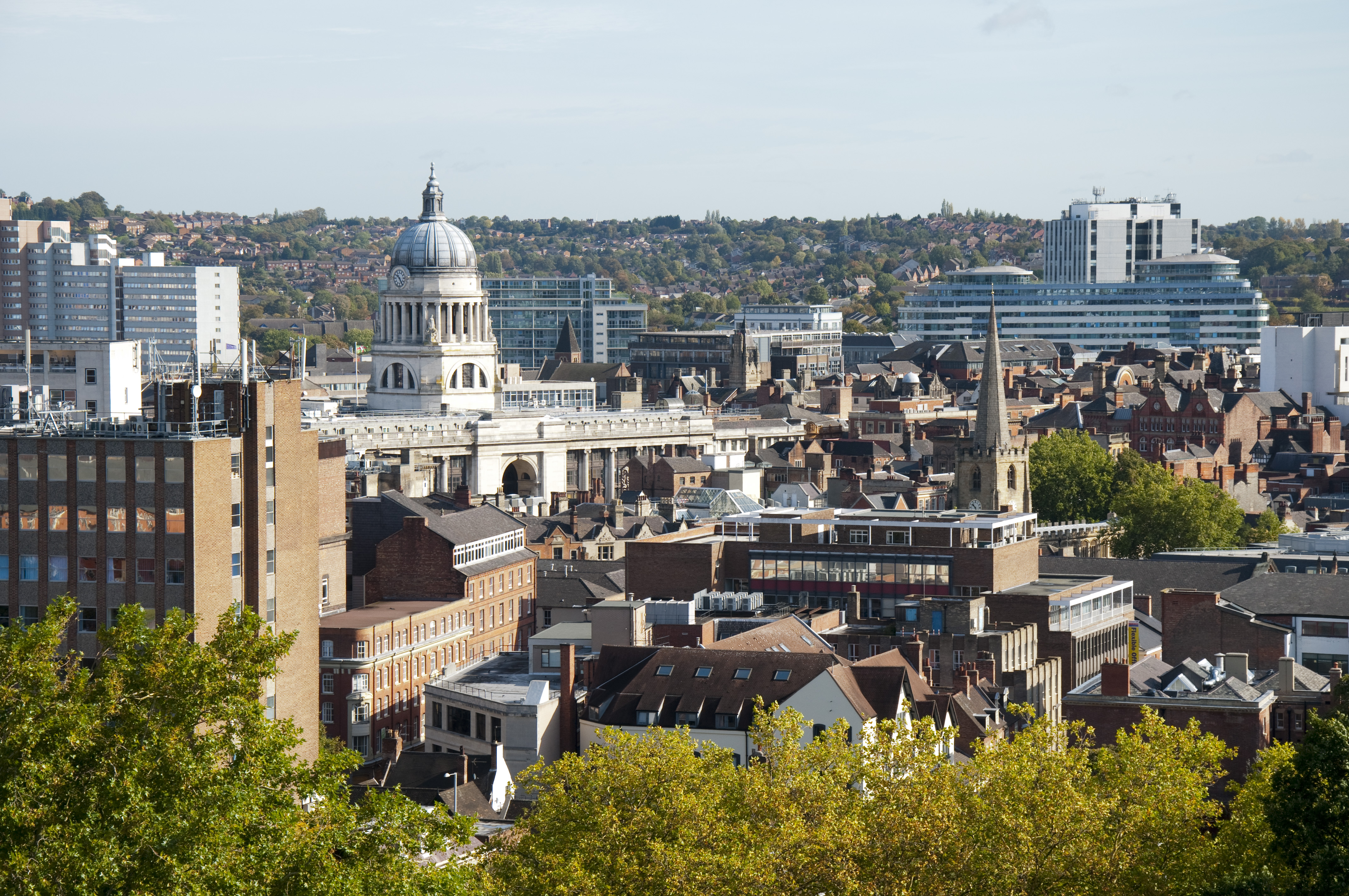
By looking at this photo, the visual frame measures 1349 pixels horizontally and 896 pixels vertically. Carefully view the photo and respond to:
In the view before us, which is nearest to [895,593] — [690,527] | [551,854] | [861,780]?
[690,527]

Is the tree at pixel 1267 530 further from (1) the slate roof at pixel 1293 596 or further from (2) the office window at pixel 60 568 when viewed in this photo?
(2) the office window at pixel 60 568

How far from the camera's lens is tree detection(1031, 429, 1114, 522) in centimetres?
16075

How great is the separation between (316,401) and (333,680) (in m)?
99.7

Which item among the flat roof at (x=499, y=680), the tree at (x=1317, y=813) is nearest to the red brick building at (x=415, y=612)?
the flat roof at (x=499, y=680)

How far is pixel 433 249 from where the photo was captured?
18788 cm

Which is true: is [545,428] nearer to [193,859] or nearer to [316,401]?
[316,401]

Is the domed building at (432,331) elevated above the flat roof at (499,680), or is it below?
above

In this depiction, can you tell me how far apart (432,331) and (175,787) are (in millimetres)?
145619

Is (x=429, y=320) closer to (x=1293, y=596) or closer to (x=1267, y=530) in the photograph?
(x=1267, y=530)

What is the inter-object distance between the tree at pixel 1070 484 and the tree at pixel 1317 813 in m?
109

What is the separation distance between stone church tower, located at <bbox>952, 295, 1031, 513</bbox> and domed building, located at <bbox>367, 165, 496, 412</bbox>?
6035 cm

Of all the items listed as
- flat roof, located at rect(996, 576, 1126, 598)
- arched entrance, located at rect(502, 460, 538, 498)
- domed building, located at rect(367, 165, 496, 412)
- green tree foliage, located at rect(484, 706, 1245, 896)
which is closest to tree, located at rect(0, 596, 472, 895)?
green tree foliage, located at rect(484, 706, 1245, 896)

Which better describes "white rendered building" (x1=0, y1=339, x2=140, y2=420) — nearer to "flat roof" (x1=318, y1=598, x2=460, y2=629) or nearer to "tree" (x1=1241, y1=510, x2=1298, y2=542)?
"flat roof" (x1=318, y1=598, x2=460, y2=629)

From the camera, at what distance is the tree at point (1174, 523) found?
138 m
